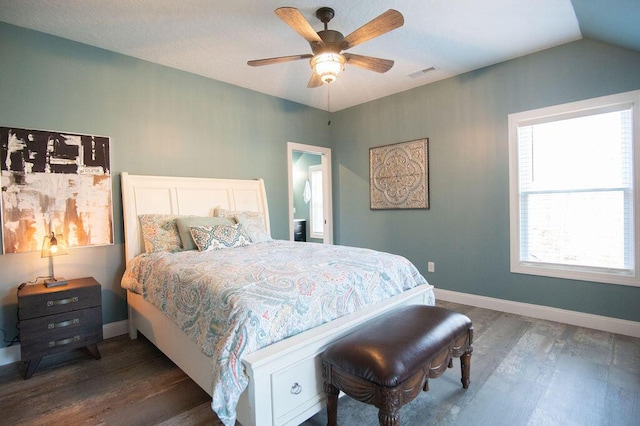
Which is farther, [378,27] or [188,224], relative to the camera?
[188,224]

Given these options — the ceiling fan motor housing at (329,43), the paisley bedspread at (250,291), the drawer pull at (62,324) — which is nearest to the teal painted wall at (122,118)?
the drawer pull at (62,324)

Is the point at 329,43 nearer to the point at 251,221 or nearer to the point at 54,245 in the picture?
the point at 251,221

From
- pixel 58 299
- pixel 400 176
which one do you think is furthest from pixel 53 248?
pixel 400 176

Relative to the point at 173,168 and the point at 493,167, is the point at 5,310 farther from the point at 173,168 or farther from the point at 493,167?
the point at 493,167

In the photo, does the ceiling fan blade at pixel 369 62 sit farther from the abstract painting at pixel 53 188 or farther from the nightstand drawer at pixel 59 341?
the nightstand drawer at pixel 59 341

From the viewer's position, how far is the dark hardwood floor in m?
1.86

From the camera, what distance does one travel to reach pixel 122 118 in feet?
10.5

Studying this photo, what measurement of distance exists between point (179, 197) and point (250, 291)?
2.22 meters

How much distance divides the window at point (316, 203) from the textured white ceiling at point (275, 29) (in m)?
3.39

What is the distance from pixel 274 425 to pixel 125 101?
325 centimetres

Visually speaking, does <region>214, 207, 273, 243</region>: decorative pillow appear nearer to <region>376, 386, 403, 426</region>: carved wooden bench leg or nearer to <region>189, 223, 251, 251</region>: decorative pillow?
<region>189, 223, 251, 251</region>: decorative pillow

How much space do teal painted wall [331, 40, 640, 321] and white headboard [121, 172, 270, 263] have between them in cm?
177

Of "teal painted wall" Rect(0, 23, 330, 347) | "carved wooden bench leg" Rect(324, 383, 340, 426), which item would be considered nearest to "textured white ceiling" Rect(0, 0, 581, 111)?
"teal painted wall" Rect(0, 23, 330, 347)

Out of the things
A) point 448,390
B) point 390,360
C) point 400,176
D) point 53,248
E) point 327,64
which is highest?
point 327,64
